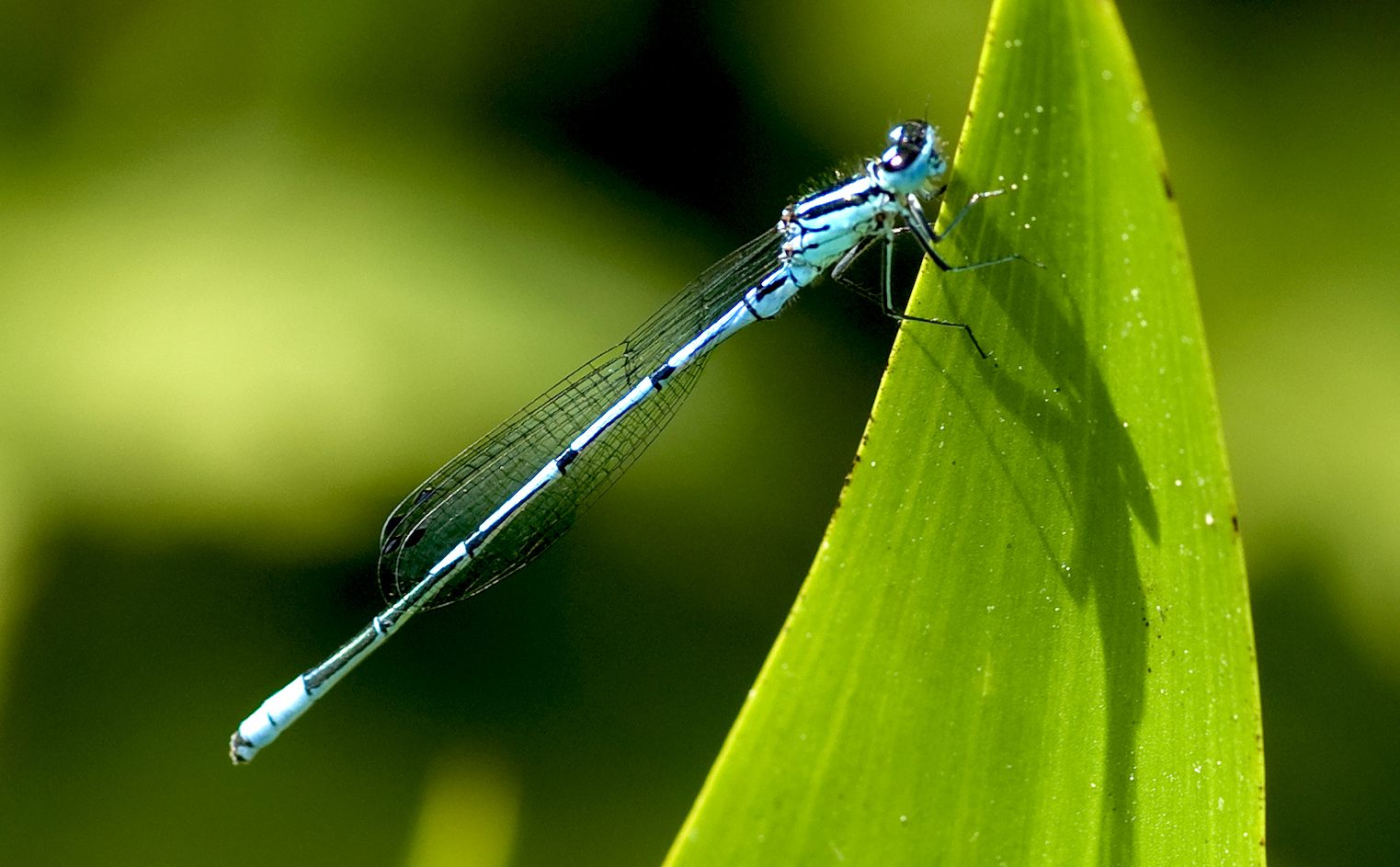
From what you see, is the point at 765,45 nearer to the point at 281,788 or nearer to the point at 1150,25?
the point at 1150,25

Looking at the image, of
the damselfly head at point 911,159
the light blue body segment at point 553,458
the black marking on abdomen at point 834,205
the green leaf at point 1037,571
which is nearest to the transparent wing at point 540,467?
the light blue body segment at point 553,458

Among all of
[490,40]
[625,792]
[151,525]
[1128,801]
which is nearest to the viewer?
[1128,801]

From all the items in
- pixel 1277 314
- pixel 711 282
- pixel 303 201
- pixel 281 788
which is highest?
pixel 303 201

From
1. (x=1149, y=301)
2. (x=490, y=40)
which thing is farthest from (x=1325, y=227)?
(x=490, y=40)

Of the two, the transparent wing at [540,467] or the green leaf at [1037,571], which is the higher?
the transparent wing at [540,467]

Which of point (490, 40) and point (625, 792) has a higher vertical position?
point (490, 40)

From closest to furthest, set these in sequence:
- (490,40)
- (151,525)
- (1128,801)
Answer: (1128,801)
(151,525)
(490,40)

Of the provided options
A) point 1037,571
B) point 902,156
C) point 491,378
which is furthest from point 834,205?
point 1037,571

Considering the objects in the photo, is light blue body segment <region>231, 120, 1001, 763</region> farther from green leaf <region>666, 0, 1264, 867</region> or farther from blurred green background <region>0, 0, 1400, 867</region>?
green leaf <region>666, 0, 1264, 867</region>

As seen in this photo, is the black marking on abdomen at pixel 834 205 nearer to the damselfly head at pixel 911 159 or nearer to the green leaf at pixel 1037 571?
the damselfly head at pixel 911 159
